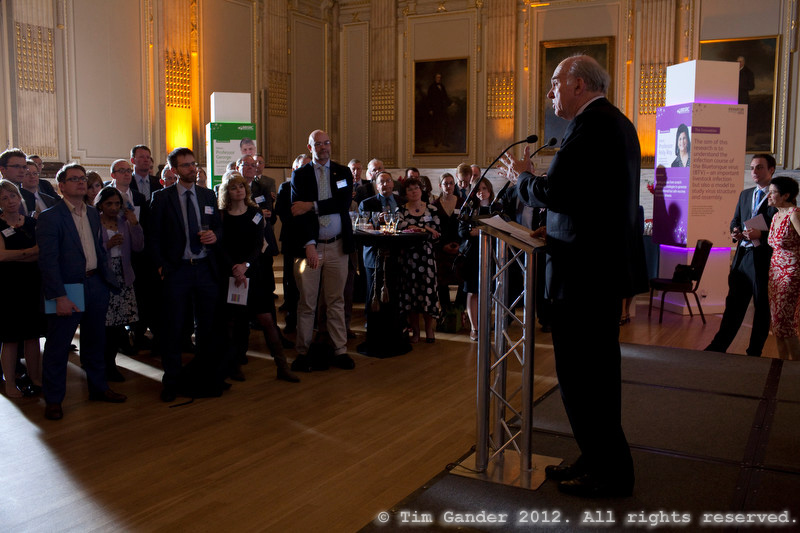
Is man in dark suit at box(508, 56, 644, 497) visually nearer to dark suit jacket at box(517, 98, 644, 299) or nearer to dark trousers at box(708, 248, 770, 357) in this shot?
dark suit jacket at box(517, 98, 644, 299)

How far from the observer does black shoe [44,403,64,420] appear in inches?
173

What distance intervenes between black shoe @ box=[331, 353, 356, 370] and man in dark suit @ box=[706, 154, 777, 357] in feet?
10.2

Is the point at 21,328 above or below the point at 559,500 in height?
above

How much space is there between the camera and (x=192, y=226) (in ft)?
15.9

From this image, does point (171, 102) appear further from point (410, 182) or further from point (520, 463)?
point (520, 463)

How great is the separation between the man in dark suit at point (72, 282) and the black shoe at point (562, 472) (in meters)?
2.91

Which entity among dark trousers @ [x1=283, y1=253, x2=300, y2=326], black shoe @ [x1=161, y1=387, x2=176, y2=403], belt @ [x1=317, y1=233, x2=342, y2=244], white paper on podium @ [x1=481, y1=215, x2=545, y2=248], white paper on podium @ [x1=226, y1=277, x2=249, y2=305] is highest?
white paper on podium @ [x1=481, y1=215, x2=545, y2=248]

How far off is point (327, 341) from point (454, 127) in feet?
29.4

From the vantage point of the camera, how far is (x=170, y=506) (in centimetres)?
316

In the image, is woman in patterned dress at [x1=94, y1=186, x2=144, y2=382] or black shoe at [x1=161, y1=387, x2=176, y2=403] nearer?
black shoe at [x1=161, y1=387, x2=176, y2=403]

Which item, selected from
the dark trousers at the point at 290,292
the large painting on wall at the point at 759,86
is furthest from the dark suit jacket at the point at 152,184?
the large painting on wall at the point at 759,86

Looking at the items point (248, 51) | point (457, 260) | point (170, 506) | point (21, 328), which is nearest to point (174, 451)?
point (170, 506)

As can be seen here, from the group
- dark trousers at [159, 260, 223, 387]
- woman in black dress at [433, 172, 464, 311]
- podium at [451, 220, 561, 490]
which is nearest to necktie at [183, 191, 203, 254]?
dark trousers at [159, 260, 223, 387]

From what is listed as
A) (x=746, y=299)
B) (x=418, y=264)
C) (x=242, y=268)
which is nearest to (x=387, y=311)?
(x=418, y=264)
